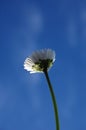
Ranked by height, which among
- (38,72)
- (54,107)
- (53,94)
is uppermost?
(38,72)

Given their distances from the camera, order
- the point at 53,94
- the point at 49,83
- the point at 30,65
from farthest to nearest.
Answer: the point at 30,65, the point at 49,83, the point at 53,94

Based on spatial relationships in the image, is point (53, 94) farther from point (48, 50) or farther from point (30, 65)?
point (48, 50)

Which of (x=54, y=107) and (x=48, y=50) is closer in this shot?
(x=54, y=107)

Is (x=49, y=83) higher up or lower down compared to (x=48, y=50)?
lower down
